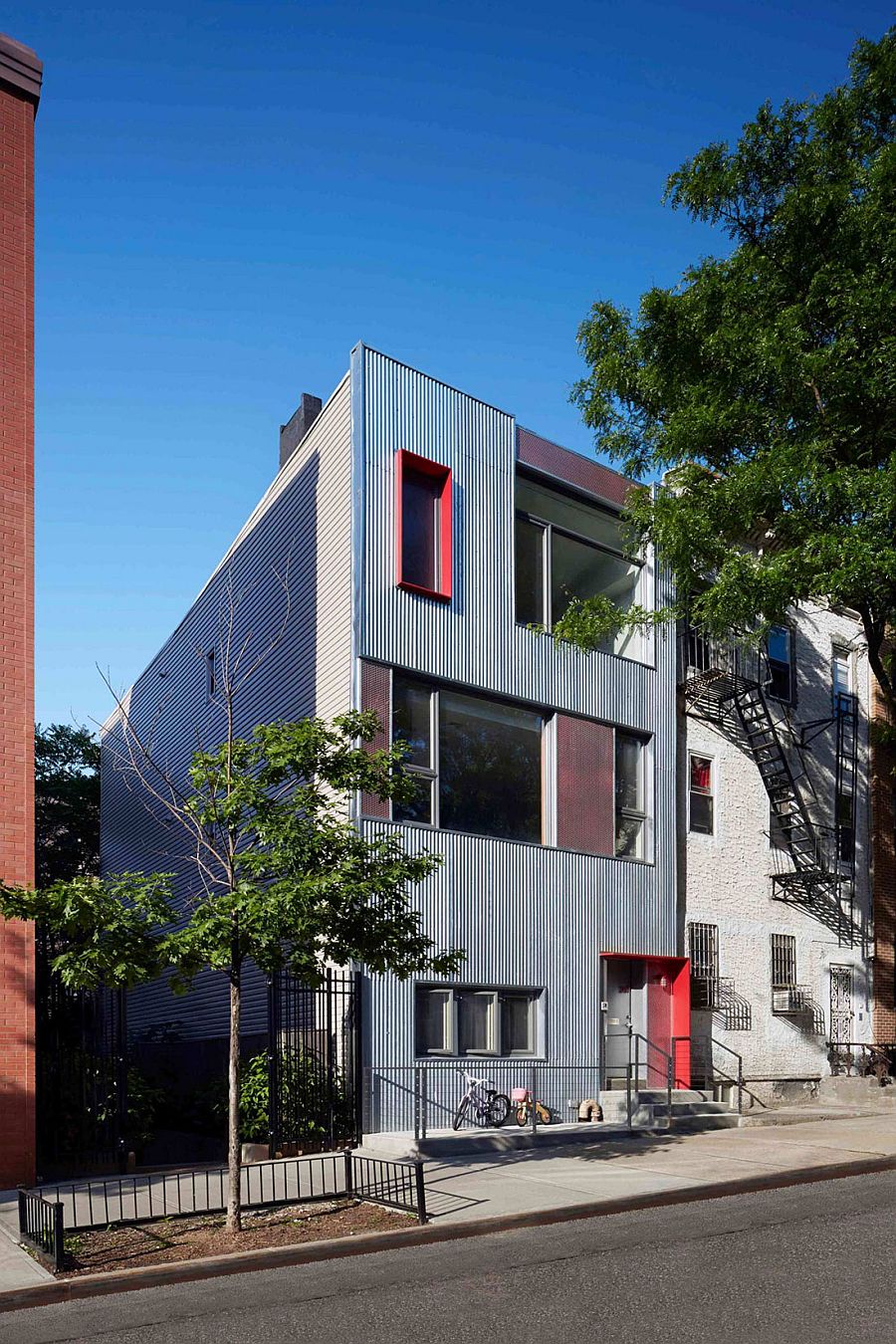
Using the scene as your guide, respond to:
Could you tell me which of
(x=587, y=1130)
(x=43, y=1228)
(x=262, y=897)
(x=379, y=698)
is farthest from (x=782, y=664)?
(x=43, y=1228)

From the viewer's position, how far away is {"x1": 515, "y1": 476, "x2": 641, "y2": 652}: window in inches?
878

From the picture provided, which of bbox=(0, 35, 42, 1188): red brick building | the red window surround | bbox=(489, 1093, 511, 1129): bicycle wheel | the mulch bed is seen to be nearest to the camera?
the mulch bed

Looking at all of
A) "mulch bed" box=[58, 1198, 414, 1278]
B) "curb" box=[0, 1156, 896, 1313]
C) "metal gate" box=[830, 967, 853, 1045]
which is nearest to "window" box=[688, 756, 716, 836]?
"metal gate" box=[830, 967, 853, 1045]

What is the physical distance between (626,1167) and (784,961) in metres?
11.8

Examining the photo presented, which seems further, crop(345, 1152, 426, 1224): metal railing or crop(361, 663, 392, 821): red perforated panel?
crop(361, 663, 392, 821): red perforated panel

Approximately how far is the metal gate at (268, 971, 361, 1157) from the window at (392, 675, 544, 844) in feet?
9.73

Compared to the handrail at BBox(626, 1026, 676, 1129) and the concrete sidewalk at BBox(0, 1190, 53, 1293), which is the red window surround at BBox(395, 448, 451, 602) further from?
the concrete sidewalk at BBox(0, 1190, 53, 1293)

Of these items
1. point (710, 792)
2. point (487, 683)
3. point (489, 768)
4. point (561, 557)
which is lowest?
point (710, 792)

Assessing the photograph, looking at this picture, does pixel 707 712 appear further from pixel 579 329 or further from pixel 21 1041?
pixel 21 1041

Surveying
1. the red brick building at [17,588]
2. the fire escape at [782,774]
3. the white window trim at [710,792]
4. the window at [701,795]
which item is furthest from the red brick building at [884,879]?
the red brick building at [17,588]

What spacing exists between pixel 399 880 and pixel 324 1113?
18.8 ft

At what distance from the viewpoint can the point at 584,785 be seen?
22312mm

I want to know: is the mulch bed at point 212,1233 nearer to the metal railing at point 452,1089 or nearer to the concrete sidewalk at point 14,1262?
the concrete sidewalk at point 14,1262

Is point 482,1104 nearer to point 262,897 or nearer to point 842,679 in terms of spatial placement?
point 262,897
